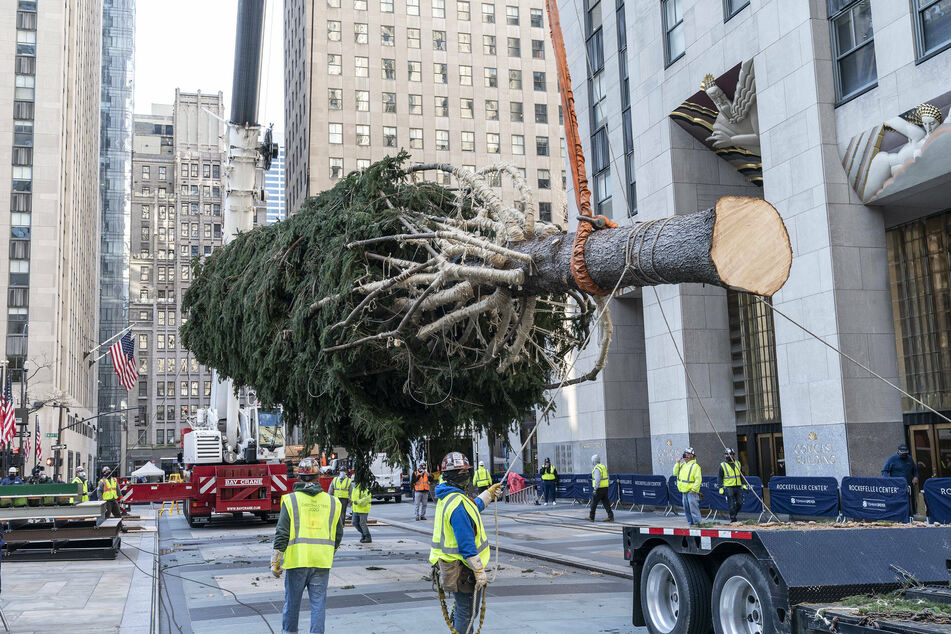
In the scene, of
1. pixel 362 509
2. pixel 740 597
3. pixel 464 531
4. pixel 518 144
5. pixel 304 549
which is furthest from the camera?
pixel 518 144

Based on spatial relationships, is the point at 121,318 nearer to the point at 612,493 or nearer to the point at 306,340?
the point at 612,493

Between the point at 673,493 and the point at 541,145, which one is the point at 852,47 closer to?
the point at 673,493

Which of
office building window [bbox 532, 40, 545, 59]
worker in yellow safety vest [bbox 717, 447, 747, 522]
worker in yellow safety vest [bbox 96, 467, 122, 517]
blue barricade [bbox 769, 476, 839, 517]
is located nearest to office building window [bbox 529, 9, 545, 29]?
office building window [bbox 532, 40, 545, 59]

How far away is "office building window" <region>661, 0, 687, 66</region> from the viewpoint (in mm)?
25480

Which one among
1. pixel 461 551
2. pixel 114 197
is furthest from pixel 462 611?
pixel 114 197

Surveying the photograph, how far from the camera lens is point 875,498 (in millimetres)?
16906

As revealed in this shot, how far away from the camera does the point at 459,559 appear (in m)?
7.13

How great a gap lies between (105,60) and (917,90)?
404 ft

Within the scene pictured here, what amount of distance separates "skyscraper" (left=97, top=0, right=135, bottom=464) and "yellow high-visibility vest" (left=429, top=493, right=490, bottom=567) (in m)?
113

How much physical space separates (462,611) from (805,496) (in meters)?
14.0

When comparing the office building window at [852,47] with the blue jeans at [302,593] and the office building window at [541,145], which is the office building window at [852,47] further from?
the office building window at [541,145]

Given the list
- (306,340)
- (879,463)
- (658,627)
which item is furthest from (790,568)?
(879,463)

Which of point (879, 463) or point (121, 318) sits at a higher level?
point (121, 318)

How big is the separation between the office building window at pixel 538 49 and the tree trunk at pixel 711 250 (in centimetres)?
7280
